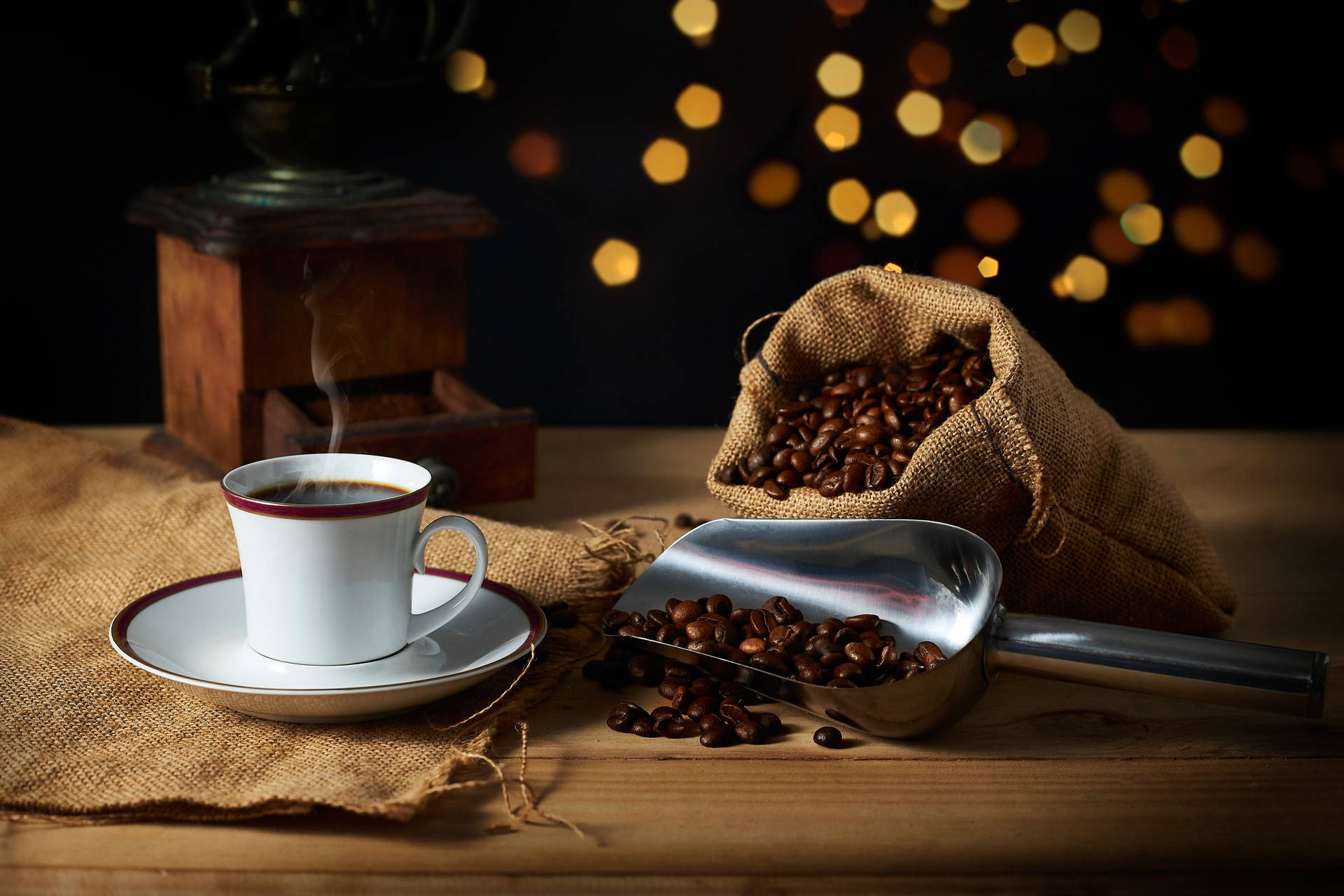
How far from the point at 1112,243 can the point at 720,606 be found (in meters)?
1.16

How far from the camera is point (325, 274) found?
1392 millimetres

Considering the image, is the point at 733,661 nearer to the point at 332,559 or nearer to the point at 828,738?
the point at 828,738

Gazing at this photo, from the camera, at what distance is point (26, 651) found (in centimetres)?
99

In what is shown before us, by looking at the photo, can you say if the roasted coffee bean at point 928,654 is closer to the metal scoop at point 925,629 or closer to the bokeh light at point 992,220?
the metal scoop at point 925,629

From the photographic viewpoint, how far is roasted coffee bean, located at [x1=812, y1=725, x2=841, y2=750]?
2.87ft

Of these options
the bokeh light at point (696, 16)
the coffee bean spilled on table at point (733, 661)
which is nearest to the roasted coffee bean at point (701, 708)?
the coffee bean spilled on table at point (733, 661)

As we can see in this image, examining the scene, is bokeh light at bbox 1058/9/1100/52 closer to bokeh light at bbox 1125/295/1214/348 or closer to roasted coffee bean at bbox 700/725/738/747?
bokeh light at bbox 1125/295/1214/348

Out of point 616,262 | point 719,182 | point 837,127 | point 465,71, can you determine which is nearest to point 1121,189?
point 837,127

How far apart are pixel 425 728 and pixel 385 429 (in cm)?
52

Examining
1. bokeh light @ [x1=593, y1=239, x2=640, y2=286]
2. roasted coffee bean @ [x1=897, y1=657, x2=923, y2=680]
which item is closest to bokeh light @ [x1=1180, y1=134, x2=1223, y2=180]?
bokeh light @ [x1=593, y1=239, x2=640, y2=286]

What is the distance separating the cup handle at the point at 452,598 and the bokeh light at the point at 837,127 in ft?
3.64

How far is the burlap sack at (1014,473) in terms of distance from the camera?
3.27ft

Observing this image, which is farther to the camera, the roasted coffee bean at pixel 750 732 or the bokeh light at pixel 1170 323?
the bokeh light at pixel 1170 323

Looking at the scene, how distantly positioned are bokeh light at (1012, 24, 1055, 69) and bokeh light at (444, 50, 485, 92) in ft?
2.47
